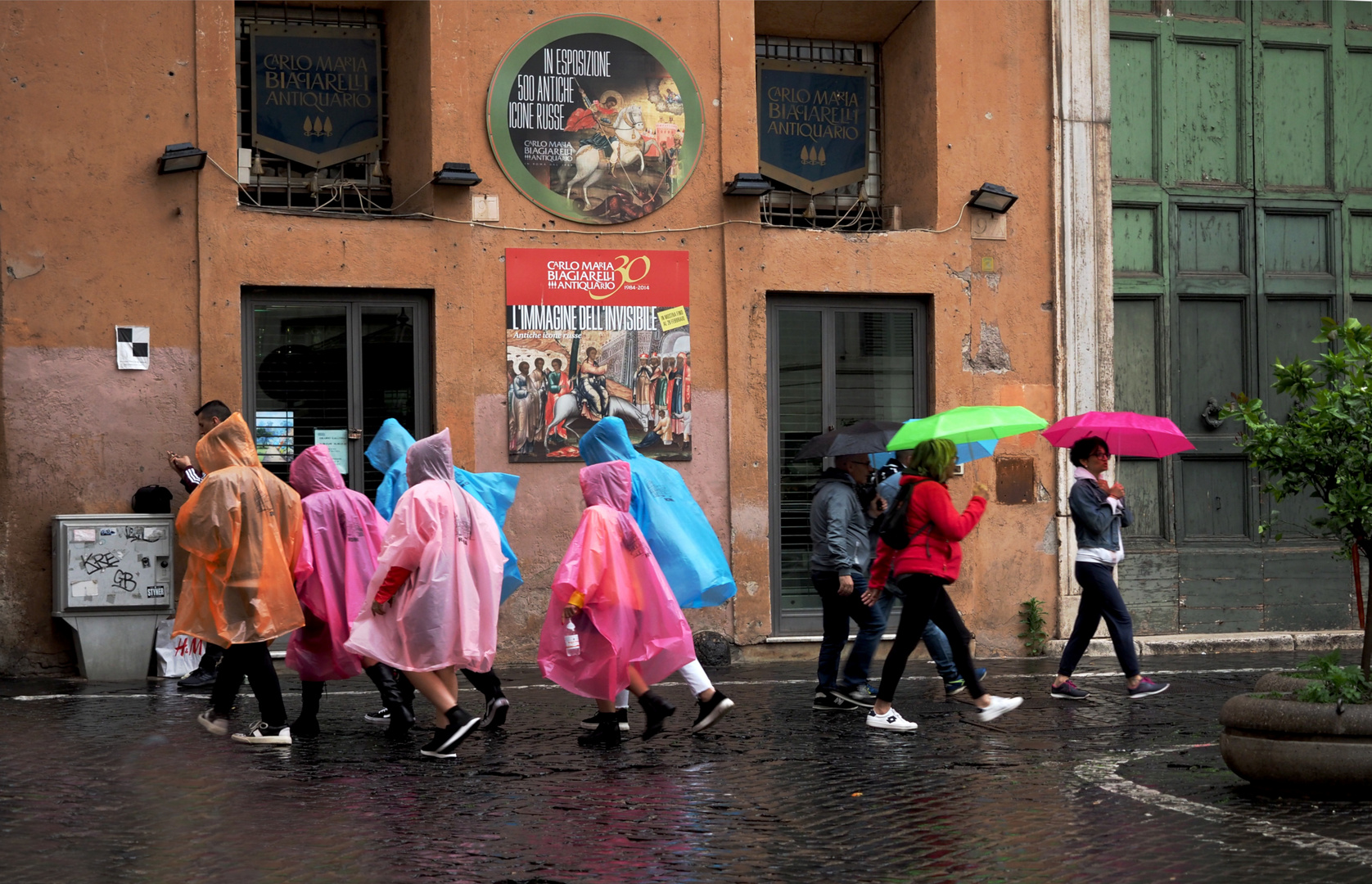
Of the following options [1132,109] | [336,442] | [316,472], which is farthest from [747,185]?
[316,472]

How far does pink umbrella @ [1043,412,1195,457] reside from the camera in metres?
9.68

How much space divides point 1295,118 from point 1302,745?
30.3 ft

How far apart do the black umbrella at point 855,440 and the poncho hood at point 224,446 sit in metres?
3.35

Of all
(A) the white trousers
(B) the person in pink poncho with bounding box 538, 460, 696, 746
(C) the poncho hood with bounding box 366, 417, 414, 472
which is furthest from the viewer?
(C) the poncho hood with bounding box 366, 417, 414, 472

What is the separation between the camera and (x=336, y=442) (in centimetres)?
1192

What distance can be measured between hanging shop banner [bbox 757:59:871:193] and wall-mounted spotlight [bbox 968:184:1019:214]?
1.25 meters

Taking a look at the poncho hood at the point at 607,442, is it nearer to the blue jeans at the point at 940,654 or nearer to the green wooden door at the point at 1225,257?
the blue jeans at the point at 940,654

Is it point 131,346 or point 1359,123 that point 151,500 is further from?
point 1359,123

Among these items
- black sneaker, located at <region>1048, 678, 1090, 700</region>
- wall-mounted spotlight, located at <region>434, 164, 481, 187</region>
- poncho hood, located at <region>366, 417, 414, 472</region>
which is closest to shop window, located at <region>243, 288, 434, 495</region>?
wall-mounted spotlight, located at <region>434, 164, 481, 187</region>

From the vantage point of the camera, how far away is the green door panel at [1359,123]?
1402cm

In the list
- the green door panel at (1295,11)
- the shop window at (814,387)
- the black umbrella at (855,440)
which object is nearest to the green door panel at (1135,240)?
the shop window at (814,387)

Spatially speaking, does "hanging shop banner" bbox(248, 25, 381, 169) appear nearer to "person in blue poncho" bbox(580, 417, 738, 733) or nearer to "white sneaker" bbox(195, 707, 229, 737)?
"person in blue poncho" bbox(580, 417, 738, 733)

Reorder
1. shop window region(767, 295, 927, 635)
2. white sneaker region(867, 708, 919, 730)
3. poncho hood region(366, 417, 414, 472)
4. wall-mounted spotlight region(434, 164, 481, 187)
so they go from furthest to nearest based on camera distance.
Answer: shop window region(767, 295, 927, 635) < wall-mounted spotlight region(434, 164, 481, 187) < poncho hood region(366, 417, 414, 472) < white sneaker region(867, 708, 919, 730)

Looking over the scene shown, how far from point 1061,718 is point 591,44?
22.1 ft
